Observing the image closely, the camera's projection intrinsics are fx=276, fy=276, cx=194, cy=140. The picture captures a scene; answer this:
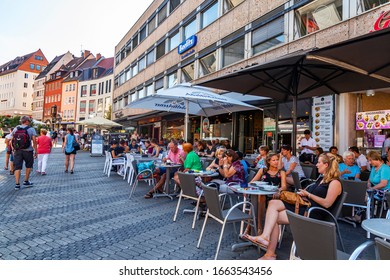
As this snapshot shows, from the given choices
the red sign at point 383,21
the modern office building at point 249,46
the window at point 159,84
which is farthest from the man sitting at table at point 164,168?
the window at point 159,84

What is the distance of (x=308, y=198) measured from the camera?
12.8ft

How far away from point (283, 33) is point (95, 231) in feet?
35.5

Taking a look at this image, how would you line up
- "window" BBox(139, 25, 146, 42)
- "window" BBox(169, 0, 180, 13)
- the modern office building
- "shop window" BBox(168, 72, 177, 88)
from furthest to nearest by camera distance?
"window" BBox(139, 25, 146, 42) → "window" BBox(169, 0, 180, 13) → "shop window" BBox(168, 72, 177, 88) → the modern office building

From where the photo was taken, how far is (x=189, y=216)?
5605 mm

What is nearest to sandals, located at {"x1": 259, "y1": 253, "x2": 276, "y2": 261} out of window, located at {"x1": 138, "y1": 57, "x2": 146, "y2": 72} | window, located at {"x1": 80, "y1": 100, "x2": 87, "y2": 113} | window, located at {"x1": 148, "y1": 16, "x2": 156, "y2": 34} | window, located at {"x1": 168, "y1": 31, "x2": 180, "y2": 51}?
window, located at {"x1": 168, "y1": 31, "x2": 180, "y2": 51}

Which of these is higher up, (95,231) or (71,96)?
(71,96)

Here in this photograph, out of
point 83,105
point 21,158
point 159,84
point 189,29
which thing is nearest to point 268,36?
point 189,29

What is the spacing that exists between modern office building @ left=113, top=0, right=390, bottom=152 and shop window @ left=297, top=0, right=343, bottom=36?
0.04m

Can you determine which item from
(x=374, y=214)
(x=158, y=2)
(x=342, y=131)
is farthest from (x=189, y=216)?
(x=158, y=2)

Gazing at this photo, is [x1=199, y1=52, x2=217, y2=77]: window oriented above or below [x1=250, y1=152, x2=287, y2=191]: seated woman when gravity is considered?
above

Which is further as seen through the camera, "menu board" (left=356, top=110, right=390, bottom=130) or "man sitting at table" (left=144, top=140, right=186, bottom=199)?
"menu board" (left=356, top=110, right=390, bottom=130)

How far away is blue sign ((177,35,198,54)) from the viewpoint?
1856 centimetres

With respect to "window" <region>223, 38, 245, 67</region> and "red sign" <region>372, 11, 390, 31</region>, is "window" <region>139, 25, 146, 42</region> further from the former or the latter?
"red sign" <region>372, 11, 390, 31</region>
